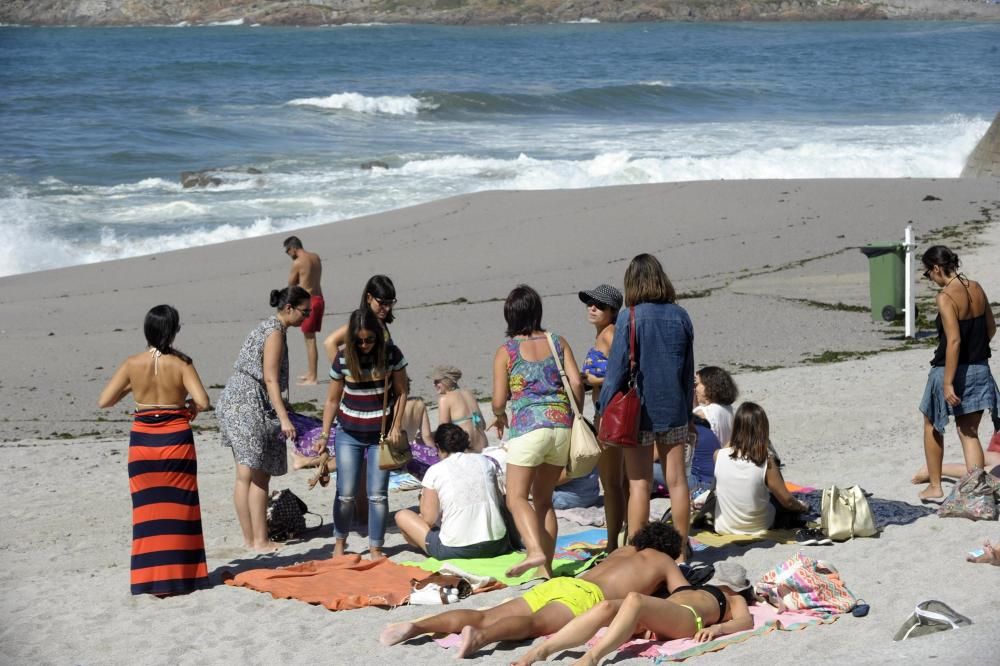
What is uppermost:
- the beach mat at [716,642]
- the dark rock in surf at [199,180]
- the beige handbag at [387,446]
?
the dark rock in surf at [199,180]

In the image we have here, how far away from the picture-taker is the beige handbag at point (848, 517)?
22.4 ft

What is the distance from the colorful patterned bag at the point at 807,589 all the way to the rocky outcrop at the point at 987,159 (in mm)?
18206

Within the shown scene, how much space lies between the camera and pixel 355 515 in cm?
787

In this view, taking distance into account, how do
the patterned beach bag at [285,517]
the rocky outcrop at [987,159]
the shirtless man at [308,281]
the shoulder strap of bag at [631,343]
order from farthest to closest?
1. the rocky outcrop at [987,159]
2. the shirtless man at [308,281]
3. the patterned beach bag at [285,517]
4. the shoulder strap of bag at [631,343]

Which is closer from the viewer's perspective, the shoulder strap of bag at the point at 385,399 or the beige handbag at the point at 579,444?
the beige handbag at the point at 579,444

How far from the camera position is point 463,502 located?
6.90 metres

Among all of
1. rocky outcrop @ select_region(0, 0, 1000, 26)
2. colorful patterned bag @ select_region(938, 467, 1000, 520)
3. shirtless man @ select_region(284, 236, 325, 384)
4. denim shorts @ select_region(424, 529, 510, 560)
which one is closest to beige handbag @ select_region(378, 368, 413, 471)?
denim shorts @ select_region(424, 529, 510, 560)

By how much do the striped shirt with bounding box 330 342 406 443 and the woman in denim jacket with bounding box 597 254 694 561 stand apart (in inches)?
47.0

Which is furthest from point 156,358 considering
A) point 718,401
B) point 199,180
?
point 199,180

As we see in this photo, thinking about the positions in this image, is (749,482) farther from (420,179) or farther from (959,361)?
(420,179)

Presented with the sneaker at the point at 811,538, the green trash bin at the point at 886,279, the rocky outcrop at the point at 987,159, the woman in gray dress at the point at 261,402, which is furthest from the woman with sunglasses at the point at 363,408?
the rocky outcrop at the point at 987,159

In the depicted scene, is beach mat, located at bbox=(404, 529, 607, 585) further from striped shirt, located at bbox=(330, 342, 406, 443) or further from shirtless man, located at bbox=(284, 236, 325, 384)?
shirtless man, located at bbox=(284, 236, 325, 384)

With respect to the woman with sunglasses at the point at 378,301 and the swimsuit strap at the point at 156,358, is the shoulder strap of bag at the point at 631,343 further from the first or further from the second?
the swimsuit strap at the point at 156,358

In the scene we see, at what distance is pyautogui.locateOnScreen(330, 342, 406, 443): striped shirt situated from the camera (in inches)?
270
